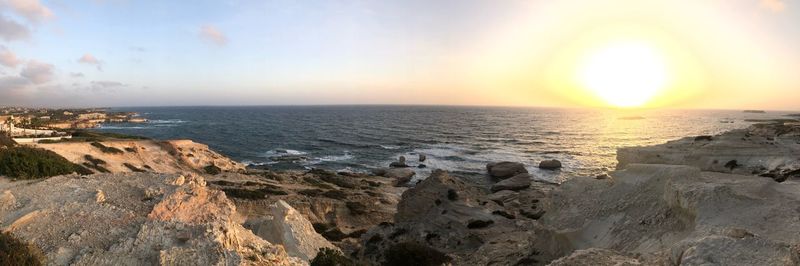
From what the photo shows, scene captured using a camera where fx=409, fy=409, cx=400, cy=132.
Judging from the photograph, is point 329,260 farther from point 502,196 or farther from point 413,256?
point 502,196

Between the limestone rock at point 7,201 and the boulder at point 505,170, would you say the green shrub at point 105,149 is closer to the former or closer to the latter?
the limestone rock at point 7,201

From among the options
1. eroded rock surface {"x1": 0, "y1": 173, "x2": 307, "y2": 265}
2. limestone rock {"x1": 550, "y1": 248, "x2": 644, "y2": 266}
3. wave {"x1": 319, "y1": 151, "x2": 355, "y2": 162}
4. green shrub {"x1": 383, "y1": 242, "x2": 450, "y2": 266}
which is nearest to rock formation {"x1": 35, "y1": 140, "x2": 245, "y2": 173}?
wave {"x1": 319, "y1": 151, "x2": 355, "y2": 162}

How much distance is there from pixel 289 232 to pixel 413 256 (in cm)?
627

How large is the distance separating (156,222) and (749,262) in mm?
16193

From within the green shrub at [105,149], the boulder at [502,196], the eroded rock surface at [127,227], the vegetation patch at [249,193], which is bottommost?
the boulder at [502,196]

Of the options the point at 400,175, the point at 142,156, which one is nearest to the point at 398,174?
the point at 400,175

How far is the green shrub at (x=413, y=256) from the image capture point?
20547 mm

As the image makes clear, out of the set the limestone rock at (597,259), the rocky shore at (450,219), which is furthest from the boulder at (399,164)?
the limestone rock at (597,259)

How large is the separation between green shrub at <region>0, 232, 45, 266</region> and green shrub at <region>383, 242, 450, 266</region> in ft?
45.9

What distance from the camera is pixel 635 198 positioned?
17.4m

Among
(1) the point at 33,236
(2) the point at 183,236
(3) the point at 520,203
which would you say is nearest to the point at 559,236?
(2) the point at 183,236

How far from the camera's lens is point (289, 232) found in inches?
748

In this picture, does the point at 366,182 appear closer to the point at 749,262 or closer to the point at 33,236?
the point at 33,236

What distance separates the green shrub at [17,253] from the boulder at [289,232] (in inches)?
342
